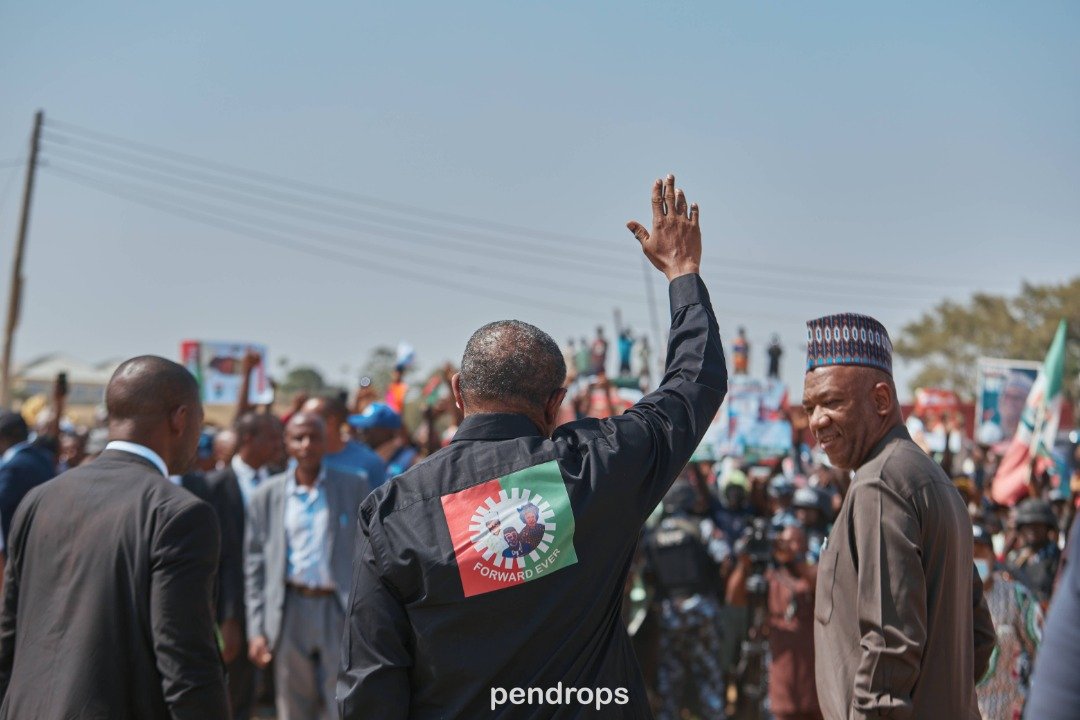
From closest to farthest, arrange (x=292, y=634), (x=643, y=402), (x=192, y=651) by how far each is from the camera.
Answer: (x=643, y=402) < (x=192, y=651) < (x=292, y=634)

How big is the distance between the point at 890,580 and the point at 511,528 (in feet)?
4.18

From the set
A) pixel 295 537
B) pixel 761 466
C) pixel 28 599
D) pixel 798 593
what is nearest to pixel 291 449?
pixel 295 537

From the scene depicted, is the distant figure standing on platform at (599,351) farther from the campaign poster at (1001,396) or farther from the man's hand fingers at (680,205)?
the man's hand fingers at (680,205)

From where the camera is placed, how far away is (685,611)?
9.69m

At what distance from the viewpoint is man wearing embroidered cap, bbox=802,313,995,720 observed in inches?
134

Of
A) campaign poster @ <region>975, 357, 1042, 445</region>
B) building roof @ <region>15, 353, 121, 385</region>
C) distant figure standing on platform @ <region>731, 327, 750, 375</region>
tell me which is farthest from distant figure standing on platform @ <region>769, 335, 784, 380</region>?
building roof @ <region>15, 353, 121, 385</region>

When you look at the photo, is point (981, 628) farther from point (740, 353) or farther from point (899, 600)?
point (740, 353)

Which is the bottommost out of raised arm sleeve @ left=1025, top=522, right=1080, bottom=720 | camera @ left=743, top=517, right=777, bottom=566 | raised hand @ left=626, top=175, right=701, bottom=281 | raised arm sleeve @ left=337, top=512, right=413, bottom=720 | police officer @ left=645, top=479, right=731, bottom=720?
police officer @ left=645, top=479, right=731, bottom=720

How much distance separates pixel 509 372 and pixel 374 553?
0.61 metres

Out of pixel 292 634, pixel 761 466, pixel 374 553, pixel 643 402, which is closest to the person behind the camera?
pixel 374 553

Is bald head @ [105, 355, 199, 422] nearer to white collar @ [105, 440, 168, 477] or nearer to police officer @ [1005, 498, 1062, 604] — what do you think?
white collar @ [105, 440, 168, 477]

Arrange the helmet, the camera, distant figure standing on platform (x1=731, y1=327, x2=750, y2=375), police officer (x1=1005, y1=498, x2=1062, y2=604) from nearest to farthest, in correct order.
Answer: police officer (x1=1005, y1=498, x2=1062, y2=604), the camera, the helmet, distant figure standing on platform (x1=731, y1=327, x2=750, y2=375)

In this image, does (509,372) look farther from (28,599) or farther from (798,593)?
(798,593)

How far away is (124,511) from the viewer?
3.70m
